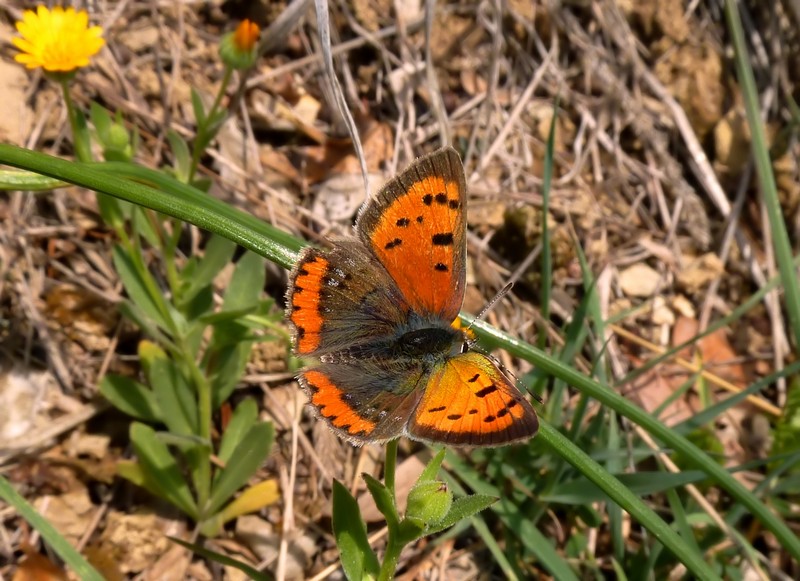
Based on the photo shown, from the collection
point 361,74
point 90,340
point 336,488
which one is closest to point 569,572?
point 336,488

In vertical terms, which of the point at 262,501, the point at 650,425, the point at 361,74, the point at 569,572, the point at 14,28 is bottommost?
the point at 569,572

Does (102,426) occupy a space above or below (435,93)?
below

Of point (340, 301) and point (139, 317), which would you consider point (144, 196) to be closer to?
point (340, 301)

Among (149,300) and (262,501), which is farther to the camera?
(262,501)

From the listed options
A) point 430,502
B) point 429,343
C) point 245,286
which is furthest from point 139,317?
point 430,502

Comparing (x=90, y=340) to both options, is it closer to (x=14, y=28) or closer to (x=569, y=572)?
(x=14, y=28)

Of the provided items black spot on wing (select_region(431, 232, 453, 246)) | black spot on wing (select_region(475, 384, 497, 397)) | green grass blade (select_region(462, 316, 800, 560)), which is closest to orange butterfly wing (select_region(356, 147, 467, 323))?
black spot on wing (select_region(431, 232, 453, 246))

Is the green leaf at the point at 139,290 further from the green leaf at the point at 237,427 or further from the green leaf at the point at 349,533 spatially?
the green leaf at the point at 349,533
